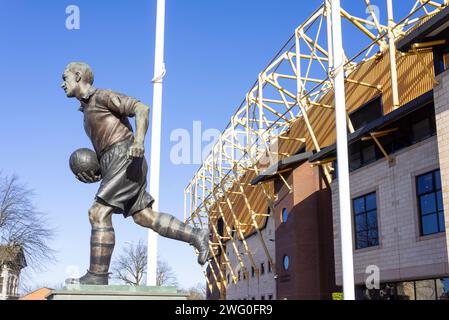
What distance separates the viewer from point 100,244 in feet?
18.9

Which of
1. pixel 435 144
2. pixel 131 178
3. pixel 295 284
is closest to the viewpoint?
pixel 131 178

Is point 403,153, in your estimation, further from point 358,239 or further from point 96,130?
point 96,130

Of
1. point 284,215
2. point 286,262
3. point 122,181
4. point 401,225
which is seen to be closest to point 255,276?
point 286,262

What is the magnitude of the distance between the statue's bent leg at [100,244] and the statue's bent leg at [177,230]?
39cm

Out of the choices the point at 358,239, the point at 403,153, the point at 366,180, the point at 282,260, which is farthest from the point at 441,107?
the point at 282,260

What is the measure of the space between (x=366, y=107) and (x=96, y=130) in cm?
1992

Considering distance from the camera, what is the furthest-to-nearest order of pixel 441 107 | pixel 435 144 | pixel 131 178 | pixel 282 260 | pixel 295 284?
pixel 282 260 < pixel 295 284 < pixel 435 144 < pixel 441 107 < pixel 131 178

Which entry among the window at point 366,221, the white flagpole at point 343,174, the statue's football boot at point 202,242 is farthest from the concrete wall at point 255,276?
the statue's football boot at point 202,242

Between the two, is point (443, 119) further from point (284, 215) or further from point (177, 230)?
point (284, 215)

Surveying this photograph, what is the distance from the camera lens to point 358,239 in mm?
22359

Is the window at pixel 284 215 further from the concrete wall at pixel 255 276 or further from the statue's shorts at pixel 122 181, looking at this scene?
the statue's shorts at pixel 122 181

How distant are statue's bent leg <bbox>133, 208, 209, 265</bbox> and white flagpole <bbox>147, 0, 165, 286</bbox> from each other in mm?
1874

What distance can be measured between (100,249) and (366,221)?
683 inches

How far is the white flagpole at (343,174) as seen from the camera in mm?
13047
